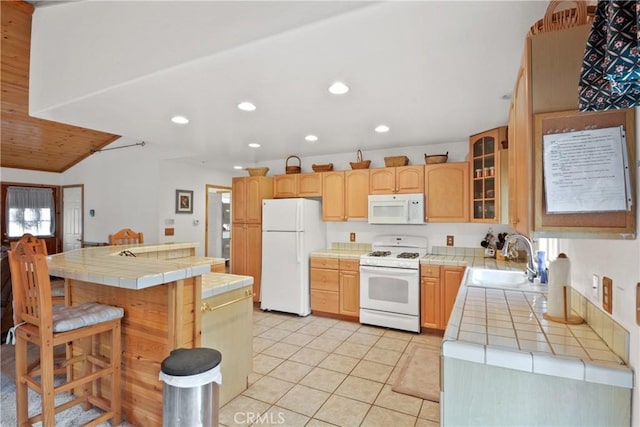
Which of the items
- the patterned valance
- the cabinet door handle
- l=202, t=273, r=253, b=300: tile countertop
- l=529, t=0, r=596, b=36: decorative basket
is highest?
l=529, t=0, r=596, b=36: decorative basket

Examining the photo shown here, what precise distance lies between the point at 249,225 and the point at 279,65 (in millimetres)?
3184

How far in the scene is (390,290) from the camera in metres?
3.70

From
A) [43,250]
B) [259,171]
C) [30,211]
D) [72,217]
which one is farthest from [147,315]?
[30,211]

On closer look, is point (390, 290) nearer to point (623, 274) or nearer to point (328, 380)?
point (328, 380)

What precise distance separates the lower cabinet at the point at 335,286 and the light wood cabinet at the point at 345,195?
2.09ft

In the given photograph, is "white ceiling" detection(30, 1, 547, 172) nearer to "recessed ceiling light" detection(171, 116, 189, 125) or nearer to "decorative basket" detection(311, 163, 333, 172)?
"recessed ceiling light" detection(171, 116, 189, 125)

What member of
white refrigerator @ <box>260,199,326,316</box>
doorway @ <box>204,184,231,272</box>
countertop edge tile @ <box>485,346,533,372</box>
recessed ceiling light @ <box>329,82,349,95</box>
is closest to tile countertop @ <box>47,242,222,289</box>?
recessed ceiling light @ <box>329,82,349,95</box>

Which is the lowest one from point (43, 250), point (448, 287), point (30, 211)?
point (448, 287)

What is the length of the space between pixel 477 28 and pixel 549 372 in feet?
4.92

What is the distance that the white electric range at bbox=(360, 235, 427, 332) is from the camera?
3.59 meters

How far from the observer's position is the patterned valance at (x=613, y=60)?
0.65m

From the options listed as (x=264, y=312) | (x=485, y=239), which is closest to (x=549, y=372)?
(x=485, y=239)

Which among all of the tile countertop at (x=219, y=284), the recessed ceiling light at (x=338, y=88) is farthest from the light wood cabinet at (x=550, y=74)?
the tile countertop at (x=219, y=284)

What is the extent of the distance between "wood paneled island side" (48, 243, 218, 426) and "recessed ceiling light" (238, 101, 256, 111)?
4.42 ft
